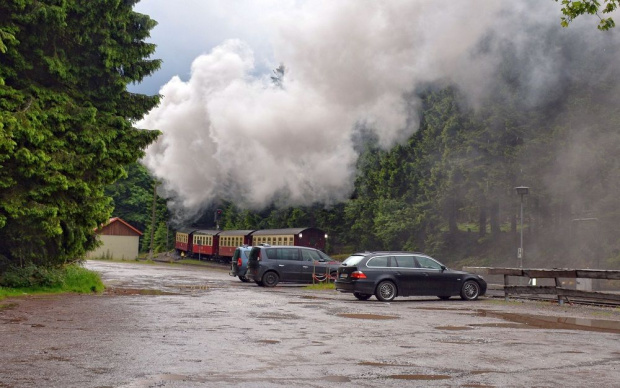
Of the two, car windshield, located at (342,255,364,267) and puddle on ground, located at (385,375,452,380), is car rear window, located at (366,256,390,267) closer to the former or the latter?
car windshield, located at (342,255,364,267)

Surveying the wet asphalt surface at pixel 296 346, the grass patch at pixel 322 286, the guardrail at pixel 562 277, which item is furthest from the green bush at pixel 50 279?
the guardrail at pixel 562 277

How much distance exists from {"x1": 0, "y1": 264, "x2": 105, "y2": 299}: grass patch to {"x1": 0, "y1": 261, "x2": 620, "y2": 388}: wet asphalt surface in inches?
102

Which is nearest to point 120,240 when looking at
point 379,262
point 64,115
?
point 64,115

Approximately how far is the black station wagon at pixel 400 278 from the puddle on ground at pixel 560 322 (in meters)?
4.58

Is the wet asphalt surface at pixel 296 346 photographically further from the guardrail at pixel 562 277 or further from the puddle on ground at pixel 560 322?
the guardrail at pixel 562 277

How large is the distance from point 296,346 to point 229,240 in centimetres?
4446

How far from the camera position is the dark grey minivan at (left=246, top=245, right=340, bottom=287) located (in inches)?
Result: 1123

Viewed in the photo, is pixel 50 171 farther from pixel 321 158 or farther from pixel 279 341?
pixel 321 158

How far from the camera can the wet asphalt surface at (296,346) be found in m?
7.49

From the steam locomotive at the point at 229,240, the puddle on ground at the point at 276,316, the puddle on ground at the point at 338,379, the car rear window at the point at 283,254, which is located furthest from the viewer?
the steam locomotive at the point at 229,240

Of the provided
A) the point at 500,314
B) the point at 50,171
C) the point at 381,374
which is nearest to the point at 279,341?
the point at 381,374

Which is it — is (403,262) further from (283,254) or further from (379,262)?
(283,254)

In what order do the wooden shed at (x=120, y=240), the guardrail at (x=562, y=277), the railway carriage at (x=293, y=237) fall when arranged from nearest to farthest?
the guardrail at (x=562, y=277) < the railway carriage at (x=293, y=237) < the wooden shed at (x=120, y=240)

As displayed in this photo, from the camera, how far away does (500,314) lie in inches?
643
